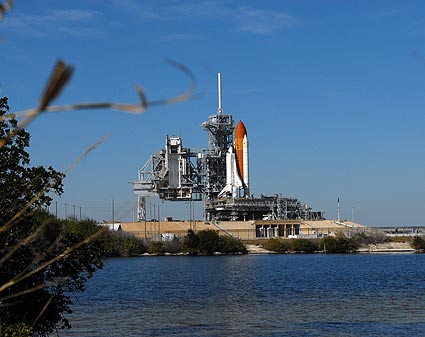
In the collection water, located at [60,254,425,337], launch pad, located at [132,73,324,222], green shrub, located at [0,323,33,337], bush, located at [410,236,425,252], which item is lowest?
water, located at [60,254,425,337]

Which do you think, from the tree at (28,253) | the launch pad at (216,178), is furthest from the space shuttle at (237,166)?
the tree at (28,253)

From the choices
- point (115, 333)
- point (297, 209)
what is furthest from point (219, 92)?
point (115, 333)

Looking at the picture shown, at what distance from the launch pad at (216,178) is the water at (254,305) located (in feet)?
206

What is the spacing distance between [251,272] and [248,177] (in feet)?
210

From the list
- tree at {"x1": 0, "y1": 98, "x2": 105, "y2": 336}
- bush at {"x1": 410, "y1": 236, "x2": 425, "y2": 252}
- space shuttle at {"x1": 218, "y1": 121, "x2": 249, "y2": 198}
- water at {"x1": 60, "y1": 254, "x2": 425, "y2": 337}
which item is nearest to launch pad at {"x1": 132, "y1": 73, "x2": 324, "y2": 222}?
space shuttle at {"x1": 218, "y1": 121, "x2": 249, "y2": 198}

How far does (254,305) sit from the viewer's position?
139ft

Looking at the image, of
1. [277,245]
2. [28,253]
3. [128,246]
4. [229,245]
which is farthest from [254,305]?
[277,245]

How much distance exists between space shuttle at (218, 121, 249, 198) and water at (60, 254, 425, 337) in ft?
207

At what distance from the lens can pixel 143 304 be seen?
4362 cm

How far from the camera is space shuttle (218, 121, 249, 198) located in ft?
441

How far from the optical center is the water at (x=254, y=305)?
3153 centimetres

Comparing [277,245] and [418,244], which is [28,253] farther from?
[418,244]

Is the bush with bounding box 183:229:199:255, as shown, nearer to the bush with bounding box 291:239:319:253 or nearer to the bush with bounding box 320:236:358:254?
the bush with bounding box 291:239:319:253

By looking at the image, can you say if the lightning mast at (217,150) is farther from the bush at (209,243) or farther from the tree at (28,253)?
the tree at (28,253)
